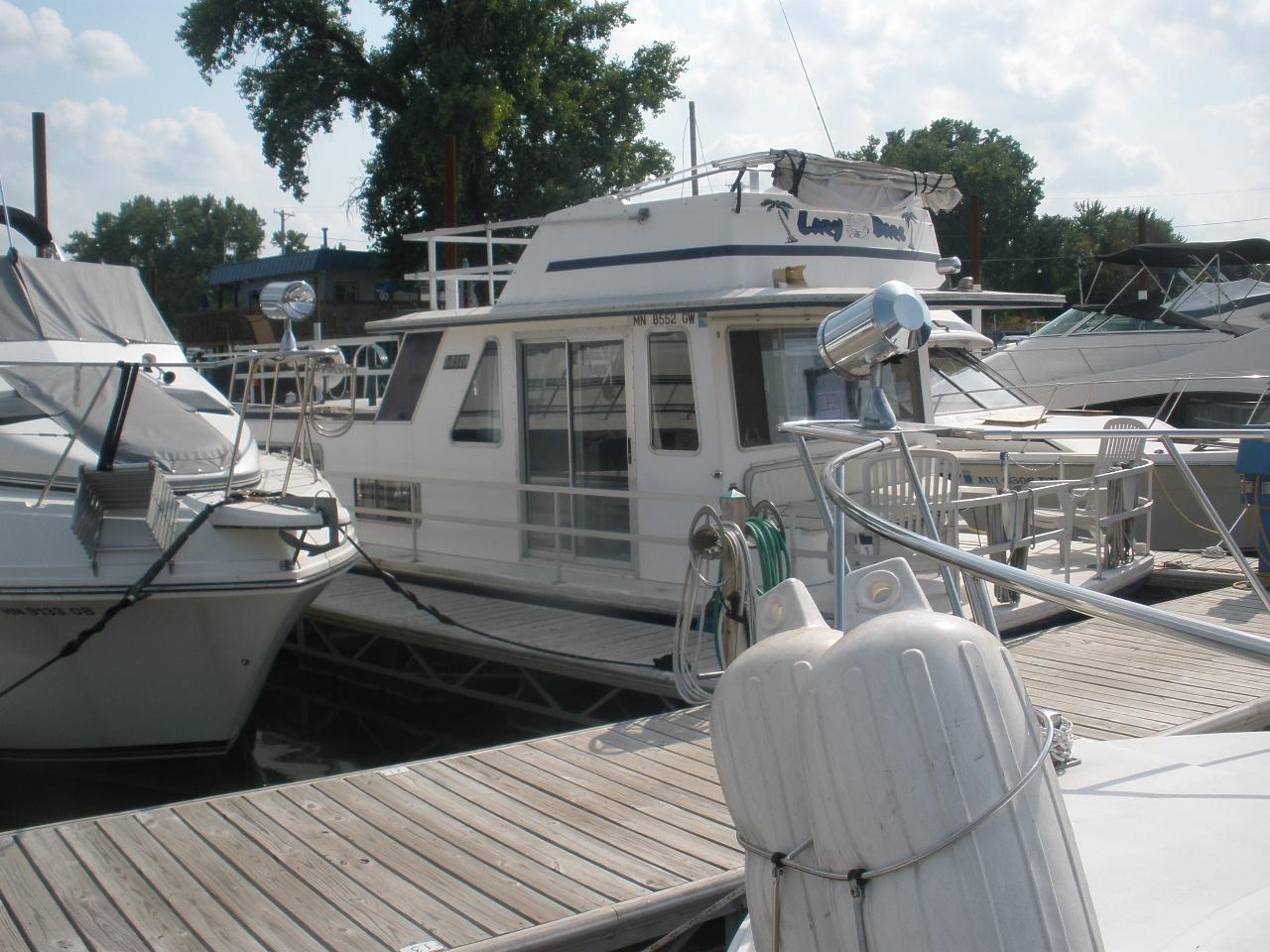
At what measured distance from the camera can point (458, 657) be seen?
9023mm

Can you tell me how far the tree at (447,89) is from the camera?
28.2m

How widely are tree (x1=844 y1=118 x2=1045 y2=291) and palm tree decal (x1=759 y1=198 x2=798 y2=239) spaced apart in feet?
156

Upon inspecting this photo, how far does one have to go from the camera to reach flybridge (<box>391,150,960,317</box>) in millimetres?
7910

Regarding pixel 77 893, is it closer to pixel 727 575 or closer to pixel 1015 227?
pixel 727 575

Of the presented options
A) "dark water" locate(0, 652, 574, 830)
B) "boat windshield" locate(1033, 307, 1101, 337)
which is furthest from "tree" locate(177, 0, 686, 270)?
"dark water" locate(0, 652, 574, 830)

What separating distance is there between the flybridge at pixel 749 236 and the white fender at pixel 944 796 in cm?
598

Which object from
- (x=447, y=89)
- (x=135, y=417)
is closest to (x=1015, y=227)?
(x=447, y=89)

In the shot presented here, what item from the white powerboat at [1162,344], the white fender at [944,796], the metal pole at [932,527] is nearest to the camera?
the white fender at [944,796]

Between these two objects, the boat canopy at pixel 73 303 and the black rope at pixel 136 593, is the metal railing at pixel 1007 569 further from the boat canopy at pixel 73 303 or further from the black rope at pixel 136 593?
the boat canopy at pixel 73 303

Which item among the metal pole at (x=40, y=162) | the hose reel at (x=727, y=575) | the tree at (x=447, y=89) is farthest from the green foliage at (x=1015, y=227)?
the hose reel at (x=727, y=575)

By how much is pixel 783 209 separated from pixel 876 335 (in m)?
5.20

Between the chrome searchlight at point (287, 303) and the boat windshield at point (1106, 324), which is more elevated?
the boat windshield at point (1106, 324)

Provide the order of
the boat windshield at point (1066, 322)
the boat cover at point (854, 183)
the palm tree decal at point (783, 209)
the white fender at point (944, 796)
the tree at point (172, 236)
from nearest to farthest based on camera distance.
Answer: the white fender at point (944, 796), the boat cover at point (854, 183), the palm tree decal at point (783, 209), the boat windshield at point (1066, 322), the tree at point (172, 236)

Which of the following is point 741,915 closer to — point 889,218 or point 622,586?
point 622,586
